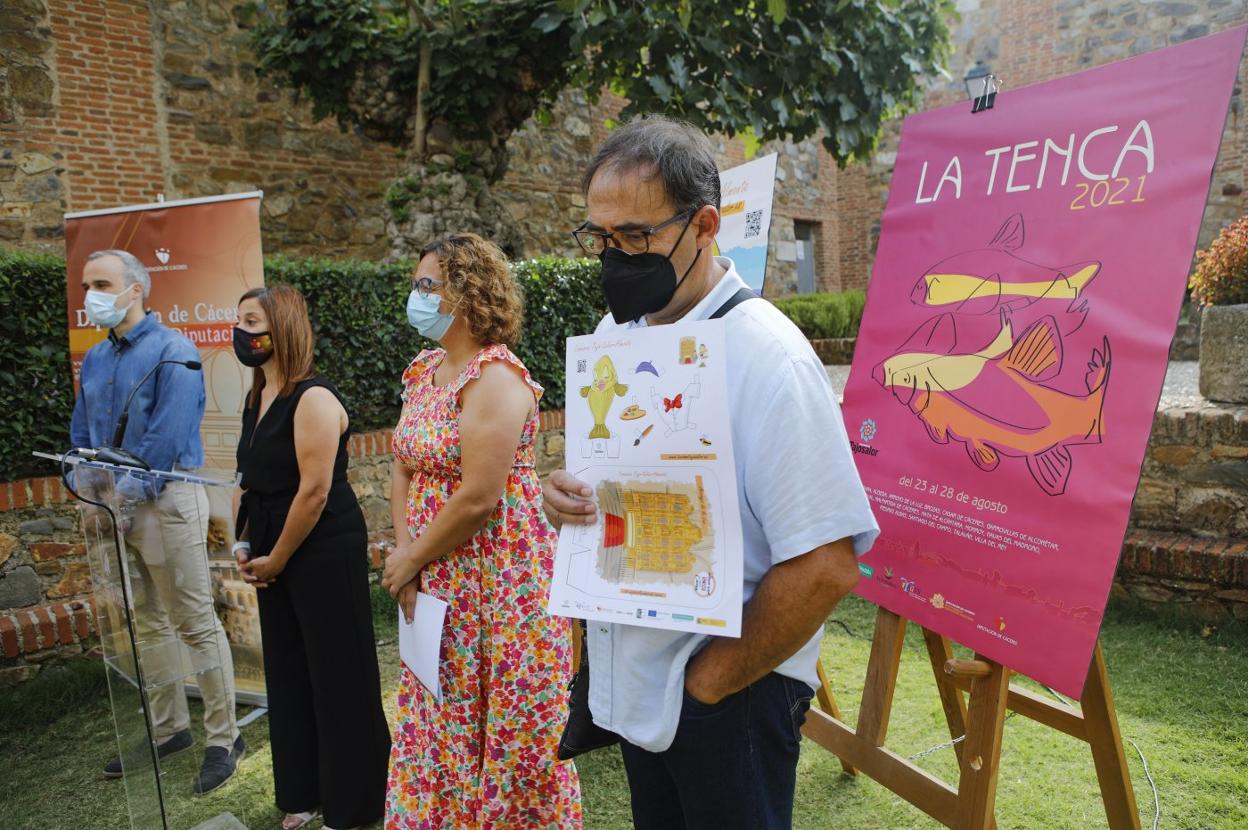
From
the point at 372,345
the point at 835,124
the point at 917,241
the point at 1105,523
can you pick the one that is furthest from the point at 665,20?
the point at 1105,523

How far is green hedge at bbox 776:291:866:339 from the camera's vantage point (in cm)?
1087

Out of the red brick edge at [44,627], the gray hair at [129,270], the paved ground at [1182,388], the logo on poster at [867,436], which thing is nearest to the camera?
the logo on poster at [867,436]

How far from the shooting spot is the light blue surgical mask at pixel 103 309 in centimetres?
319

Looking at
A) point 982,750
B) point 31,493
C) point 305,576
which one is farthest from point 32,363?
point 982,750

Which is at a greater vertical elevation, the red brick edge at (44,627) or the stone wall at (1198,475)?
the stone wall at (1198,475)

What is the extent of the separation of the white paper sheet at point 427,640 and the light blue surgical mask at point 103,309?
1.95 metres

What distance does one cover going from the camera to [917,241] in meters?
2.21

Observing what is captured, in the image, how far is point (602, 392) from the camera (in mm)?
1451

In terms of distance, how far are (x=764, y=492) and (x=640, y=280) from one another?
1.45 ft

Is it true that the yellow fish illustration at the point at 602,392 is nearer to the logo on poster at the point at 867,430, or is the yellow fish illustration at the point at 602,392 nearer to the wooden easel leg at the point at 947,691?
the logo on poster at the point at 867,430

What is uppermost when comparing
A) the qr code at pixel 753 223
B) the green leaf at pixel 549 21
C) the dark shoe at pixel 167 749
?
the green leaf at pixel 549 21

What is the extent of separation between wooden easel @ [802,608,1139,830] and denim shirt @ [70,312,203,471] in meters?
2.66

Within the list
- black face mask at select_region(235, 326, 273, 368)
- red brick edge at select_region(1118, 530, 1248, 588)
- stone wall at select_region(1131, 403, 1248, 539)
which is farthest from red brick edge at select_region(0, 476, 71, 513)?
stone wall at select_region(1131, 403, 1248, 539)

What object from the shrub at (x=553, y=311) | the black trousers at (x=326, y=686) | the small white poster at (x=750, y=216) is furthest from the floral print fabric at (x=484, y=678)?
the shrub at (x=553, y=311)
